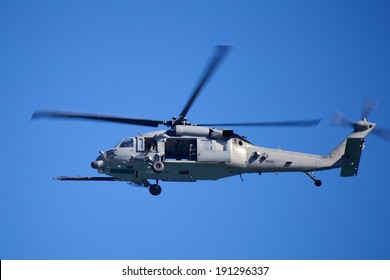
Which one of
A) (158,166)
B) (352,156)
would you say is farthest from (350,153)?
(158,166)

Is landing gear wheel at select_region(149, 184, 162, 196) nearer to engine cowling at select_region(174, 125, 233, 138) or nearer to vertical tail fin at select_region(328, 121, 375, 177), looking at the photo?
engine cowling at select_region(174, 125, 233, 138)

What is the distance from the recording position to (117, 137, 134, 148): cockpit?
3372 centimetres

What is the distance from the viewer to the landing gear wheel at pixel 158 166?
32969 millimetres

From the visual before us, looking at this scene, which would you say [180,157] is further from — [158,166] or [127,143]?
[127,143]

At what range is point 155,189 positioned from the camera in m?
34.8

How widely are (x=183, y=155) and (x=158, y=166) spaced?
1.62 metres

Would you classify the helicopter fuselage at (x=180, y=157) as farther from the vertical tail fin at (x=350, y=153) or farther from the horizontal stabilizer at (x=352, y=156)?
the horizontal stabilizer at (x=352, y=156)

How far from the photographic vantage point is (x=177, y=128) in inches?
1323

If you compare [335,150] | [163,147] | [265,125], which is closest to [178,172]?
[163,147]

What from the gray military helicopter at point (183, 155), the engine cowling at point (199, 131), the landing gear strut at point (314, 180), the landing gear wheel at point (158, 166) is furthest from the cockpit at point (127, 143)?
the landing gear strut at point (314, 180)

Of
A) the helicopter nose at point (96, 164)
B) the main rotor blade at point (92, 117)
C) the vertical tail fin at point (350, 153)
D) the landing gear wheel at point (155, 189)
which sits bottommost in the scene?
the landing gear wheel at point (155, 189)

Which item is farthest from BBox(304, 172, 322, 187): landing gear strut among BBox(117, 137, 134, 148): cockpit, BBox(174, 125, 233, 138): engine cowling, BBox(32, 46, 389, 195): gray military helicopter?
BBox(117, 137, 134, 148): cockpit

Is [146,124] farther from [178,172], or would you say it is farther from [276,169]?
[276,169]

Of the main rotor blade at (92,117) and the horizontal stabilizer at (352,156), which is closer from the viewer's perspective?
the main rotor blade at (92,117)
